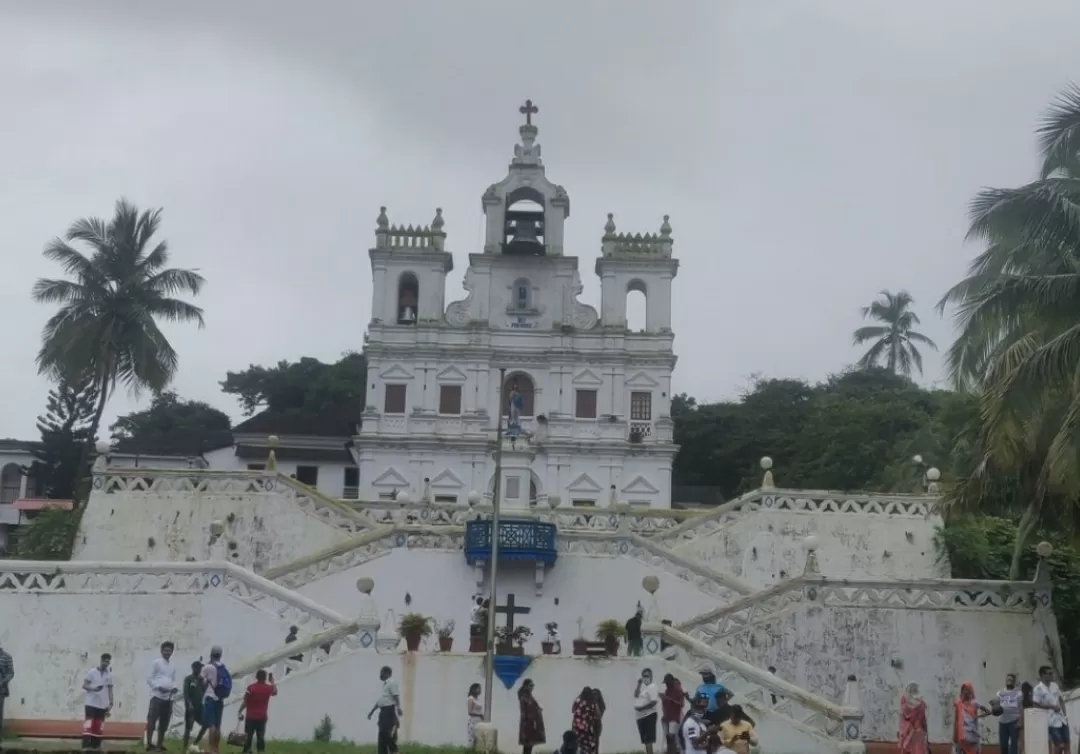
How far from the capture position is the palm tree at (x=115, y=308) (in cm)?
3856

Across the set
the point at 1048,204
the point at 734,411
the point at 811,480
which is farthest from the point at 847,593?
the point at 734,411

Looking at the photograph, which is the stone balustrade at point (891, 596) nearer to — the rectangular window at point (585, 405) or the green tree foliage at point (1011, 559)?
the green tree foliage at point (1011, 559)

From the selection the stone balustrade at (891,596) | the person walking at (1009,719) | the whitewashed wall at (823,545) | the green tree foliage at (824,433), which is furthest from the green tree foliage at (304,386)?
the person walking at (1009,719)

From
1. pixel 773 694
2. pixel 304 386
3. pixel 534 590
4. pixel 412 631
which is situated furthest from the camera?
pixel 304 386

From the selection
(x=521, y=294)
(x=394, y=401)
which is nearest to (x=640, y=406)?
(x=521, y=294)

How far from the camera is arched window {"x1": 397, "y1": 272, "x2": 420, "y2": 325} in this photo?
51.4 m

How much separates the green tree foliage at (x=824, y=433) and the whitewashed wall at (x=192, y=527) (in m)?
18.7

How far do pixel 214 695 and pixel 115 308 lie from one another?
2438 centimetres

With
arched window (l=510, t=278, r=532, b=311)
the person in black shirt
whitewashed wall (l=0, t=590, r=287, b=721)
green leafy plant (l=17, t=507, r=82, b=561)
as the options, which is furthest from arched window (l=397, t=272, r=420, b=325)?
the person in black shirt

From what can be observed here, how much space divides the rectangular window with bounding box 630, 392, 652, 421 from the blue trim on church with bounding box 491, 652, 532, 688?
29416 mm

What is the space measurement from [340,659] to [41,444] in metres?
43.5

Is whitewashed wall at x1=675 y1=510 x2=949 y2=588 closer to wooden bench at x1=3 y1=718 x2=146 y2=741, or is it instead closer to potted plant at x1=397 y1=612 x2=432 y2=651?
potted plant at x1=397 y1=612 x2=432 y2=651

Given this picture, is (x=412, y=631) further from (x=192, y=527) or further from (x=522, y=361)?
(x=522, y=361)

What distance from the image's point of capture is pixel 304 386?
73812mm
